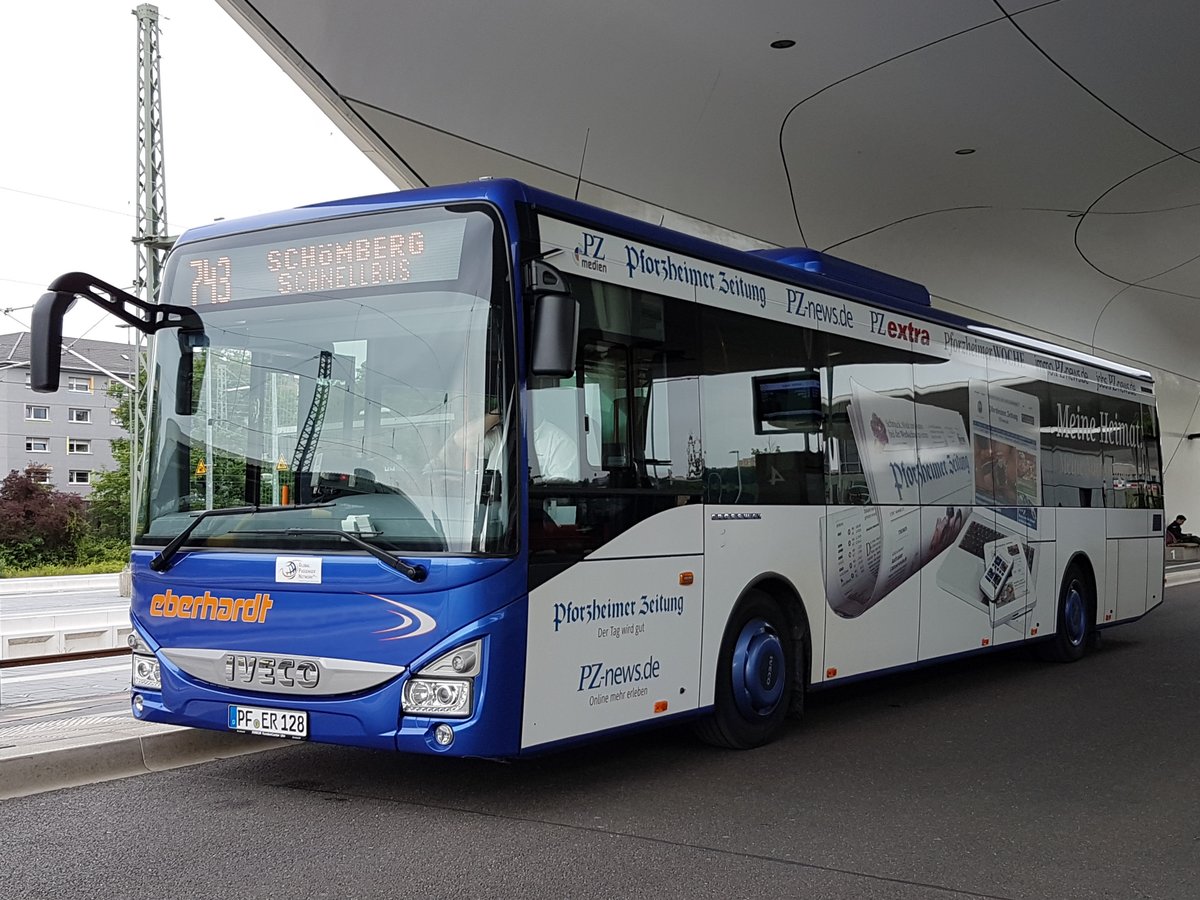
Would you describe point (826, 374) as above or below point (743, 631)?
above

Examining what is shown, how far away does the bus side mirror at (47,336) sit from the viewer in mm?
6297

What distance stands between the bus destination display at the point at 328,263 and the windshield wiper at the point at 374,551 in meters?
1.15

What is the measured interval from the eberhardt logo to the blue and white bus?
2 centimetres

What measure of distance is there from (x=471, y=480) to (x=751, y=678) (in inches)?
107

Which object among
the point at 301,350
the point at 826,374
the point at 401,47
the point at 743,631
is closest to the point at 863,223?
the point at 401,47

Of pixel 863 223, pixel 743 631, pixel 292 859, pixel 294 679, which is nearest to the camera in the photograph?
pixel 292 859

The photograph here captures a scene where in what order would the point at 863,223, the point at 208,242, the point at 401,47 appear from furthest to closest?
1. the point at 863,223
2. the point at 401,47
3. the point at 208,242

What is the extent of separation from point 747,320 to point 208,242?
326cm

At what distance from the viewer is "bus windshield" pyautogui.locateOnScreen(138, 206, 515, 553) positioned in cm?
611

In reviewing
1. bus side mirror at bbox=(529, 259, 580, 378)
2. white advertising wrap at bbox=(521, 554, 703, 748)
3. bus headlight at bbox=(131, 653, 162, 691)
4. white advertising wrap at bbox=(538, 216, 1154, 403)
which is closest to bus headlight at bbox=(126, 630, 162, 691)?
bus headlight at bbox=(131, 653, 162, 691)

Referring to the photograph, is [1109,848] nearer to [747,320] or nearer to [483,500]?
[483,500]

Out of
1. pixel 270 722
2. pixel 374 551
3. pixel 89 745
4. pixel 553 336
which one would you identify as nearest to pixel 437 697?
pixel 374 551

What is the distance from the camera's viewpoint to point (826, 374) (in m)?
9.01

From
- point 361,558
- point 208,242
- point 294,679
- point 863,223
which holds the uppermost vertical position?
point 863,223
